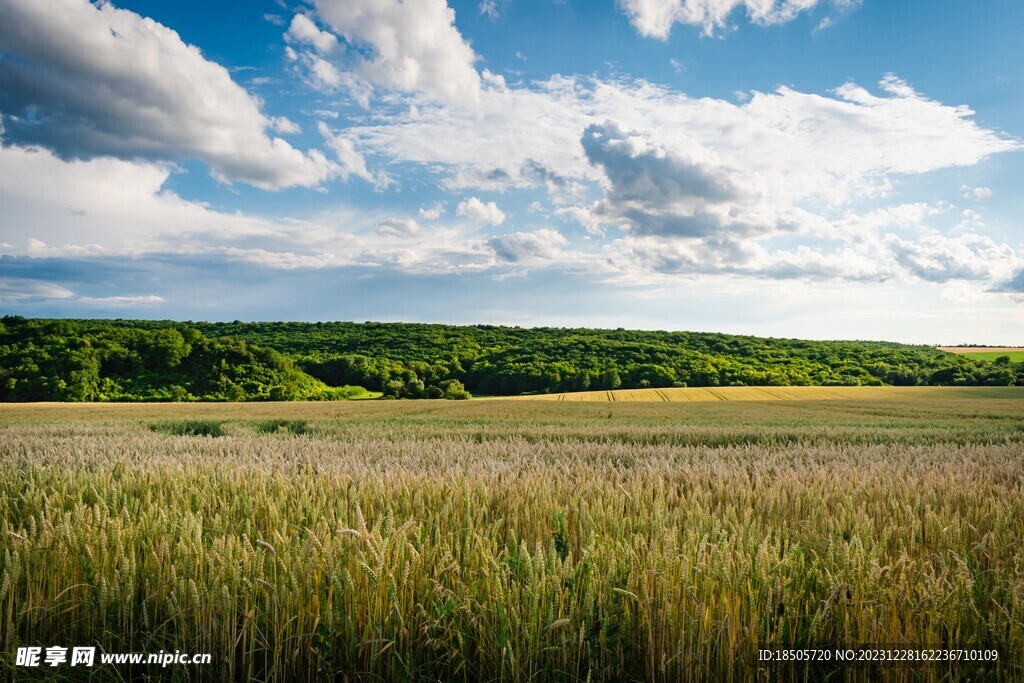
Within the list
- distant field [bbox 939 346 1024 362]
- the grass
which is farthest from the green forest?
the grass

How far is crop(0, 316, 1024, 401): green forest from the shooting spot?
230 feet

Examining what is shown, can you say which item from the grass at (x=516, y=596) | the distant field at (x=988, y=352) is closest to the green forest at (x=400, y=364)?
the distant field at (x=988, y=352)

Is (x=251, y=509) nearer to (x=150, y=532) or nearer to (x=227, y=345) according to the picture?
(x=150, y=532)

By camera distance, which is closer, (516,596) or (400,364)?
(516,596)

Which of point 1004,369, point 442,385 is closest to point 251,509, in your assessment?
point 442,385

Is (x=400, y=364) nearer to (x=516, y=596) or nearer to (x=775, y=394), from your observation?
(x=775, y=394)

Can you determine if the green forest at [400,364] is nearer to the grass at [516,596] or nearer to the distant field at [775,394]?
the distant field at [775,394]

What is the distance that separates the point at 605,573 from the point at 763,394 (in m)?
60.0

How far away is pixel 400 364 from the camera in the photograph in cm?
9106

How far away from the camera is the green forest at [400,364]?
230 ft

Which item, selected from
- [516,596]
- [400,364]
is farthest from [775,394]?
[516,596]

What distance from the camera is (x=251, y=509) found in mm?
4082

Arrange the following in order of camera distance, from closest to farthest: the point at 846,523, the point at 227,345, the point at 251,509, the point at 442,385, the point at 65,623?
the point at 65,623, the point at 846,523, the point at 251,509, the point at 442,385, the point at 227,345

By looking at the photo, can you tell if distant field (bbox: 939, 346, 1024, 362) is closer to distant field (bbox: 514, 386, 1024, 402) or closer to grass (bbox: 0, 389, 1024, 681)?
distant field (bbox: 514, 386, 1024, 402)
